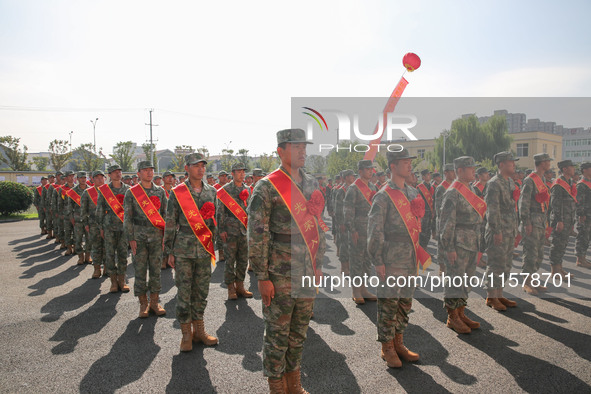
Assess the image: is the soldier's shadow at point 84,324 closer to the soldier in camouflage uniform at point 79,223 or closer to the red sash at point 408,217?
the soldier in camouflage uniform at point 79,223

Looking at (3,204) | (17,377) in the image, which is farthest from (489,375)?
(3,204)

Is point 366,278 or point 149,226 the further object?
point 366,278

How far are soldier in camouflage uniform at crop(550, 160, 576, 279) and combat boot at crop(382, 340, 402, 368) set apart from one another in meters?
5.13

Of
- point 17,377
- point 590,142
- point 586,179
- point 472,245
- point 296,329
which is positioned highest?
Result: point 590,142

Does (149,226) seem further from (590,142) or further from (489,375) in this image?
(590,142)

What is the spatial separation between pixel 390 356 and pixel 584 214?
22.6 feet

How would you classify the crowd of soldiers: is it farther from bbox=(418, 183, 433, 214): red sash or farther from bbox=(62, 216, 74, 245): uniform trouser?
bbox=(62, 216, 74, 245): uniform trouser

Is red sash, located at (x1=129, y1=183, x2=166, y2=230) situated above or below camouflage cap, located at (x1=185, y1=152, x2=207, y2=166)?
below

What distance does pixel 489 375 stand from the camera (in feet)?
11.5

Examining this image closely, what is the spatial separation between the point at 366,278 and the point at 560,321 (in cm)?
277

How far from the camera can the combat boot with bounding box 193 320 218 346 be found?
4.24 m

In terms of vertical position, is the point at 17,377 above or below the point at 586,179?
below

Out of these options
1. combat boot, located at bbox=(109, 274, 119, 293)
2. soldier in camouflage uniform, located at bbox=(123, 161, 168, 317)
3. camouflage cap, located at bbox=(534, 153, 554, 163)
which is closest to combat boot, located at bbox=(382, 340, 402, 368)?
soldier in camouflage uniform, located at bbox=(123, 161, 168, 317)

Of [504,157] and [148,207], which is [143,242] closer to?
[148,207]
